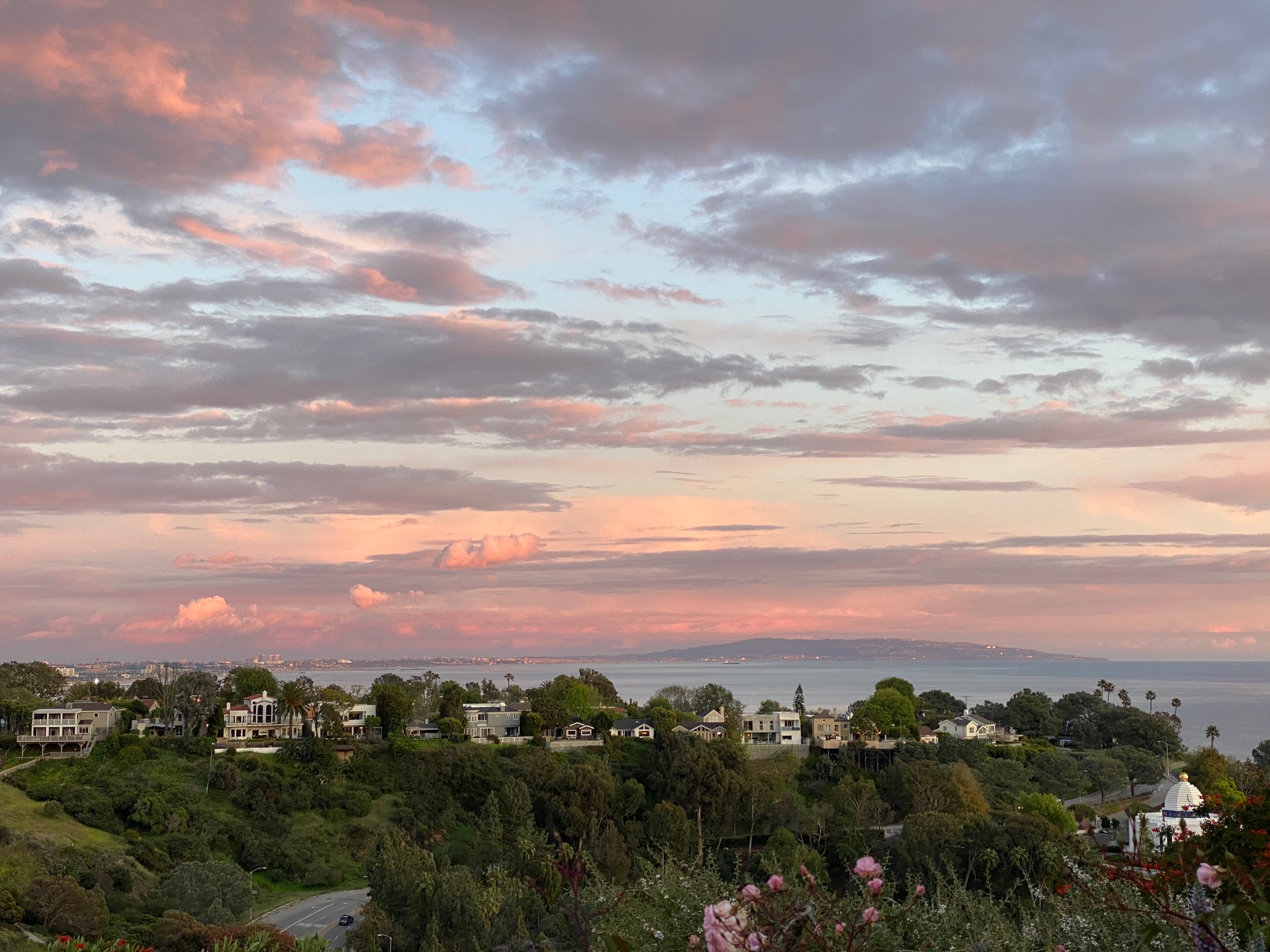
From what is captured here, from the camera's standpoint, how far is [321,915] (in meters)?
41.4

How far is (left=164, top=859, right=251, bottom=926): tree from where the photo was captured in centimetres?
3753

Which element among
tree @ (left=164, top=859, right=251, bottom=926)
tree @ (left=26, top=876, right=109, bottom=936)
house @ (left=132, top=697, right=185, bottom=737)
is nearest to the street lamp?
tree @ (left=164, top=859, right=251, bottom=926)

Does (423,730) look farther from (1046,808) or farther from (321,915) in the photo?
(1046,808)

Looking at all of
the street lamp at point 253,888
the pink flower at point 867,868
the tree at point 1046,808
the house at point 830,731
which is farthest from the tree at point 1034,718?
the pink flower at point 867,868

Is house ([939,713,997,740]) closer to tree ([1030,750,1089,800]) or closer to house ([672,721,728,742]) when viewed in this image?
tree ([1030,750,1089,800])

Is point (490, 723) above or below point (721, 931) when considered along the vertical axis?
below

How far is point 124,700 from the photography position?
73.9 m

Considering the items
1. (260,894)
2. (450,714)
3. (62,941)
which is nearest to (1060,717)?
(450,714)

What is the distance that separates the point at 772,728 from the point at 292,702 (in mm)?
32642

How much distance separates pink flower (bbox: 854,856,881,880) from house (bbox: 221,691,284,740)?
64410 mm

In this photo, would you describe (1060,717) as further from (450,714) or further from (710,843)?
(450,714)

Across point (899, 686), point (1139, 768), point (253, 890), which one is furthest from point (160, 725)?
point (1139, 768)

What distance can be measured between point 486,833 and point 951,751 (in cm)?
3034

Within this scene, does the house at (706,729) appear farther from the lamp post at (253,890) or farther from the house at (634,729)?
the lamp post at (253,890)
